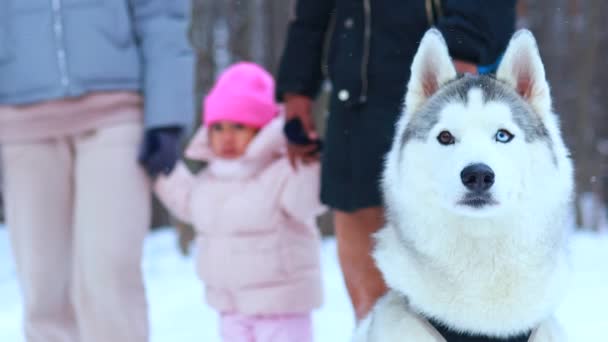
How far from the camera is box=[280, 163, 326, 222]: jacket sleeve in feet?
11.2

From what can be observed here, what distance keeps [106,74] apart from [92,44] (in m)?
0.11

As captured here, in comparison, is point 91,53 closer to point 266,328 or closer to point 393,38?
point 393,38

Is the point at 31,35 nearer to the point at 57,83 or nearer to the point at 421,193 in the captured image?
the point at 57,83

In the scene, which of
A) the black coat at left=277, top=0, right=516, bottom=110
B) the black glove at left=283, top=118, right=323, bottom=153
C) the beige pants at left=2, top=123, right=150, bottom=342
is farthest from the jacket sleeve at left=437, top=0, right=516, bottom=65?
the beige pants at left=2, top=123, right=150, bottom=342

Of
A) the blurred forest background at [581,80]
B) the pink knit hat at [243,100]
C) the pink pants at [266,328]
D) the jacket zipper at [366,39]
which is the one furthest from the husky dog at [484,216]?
the blurred forest background at [581,80]

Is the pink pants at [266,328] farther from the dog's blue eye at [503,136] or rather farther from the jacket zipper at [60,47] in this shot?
the dog's blue eye at [503,136]

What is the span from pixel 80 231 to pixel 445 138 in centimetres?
138

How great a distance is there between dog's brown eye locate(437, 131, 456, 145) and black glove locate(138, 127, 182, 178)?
111 cm

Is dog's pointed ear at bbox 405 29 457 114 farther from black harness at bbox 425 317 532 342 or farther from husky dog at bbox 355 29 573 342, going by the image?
black harness at bbox 425 317 532 342

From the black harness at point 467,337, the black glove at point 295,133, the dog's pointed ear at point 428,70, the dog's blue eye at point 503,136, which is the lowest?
the black glove at point 295,133

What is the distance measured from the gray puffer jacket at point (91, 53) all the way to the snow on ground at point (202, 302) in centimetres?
161

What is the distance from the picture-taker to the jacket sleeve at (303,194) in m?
3.40

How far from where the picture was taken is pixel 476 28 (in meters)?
2.57

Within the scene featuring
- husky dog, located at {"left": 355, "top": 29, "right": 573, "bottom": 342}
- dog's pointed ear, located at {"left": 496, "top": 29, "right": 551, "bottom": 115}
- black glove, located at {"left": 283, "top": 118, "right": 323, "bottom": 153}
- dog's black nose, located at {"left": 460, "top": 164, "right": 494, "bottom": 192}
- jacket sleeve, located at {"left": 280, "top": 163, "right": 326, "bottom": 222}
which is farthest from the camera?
jacket sleeve, located at {"left": 280, "top": 163, "right": 326, "bottom": 222}
